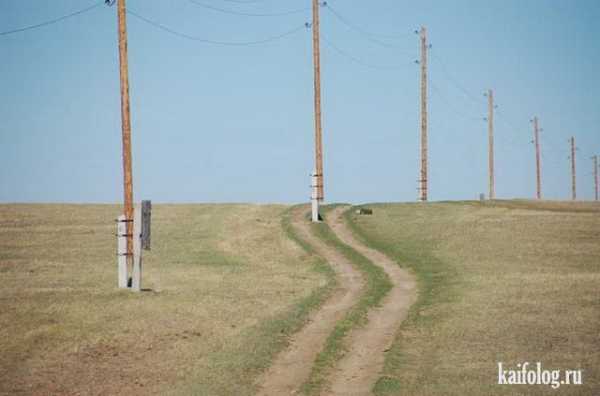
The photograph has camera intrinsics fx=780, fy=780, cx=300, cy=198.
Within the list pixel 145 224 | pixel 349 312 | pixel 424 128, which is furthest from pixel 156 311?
pixel 424 128

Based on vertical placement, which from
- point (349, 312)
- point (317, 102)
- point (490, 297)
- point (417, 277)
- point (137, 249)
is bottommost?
point (349, 312)

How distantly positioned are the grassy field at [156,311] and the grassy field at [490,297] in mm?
3670

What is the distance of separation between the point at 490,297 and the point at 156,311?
34.7ft

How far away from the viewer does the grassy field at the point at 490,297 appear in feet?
54.2

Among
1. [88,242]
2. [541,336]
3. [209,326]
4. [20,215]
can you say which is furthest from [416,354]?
[20,215]

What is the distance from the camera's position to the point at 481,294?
2564 cm

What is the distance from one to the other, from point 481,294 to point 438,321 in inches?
176

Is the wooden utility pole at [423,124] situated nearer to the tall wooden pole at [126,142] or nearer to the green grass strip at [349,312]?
the green grass strip at [349,312]

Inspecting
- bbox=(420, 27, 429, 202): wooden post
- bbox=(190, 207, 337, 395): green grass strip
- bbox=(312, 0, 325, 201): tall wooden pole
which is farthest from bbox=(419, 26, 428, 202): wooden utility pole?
bbox=(190, 207, 337, 395): green grass strip

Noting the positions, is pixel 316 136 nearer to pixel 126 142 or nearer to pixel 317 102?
pixel 317 102

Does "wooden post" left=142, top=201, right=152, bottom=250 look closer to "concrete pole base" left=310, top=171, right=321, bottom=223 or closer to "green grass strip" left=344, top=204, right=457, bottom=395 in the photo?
"green grass strip" left=344, top=204, right=457, bottom=395

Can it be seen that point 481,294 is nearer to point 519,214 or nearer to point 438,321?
point 438,321

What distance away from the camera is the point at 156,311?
2269cm

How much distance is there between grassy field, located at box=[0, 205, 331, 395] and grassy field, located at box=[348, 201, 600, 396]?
367 cm
